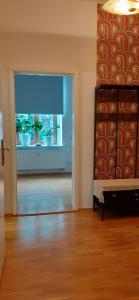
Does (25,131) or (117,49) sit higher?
(117,49)

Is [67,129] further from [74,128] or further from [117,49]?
[117,49]

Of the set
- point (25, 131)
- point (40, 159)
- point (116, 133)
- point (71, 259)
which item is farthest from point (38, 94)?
point (71, 259)

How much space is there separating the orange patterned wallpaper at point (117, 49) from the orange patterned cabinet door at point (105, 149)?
2.06ft

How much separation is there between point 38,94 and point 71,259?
4237mm

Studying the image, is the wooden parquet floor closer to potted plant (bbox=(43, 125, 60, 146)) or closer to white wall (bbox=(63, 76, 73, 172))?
white wall (bbox=(63, 76, 73, 172))

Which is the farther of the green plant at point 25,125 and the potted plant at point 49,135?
the potted plant at point 49,135

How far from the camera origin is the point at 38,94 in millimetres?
5836

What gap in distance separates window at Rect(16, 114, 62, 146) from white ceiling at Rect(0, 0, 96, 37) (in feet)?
9.29

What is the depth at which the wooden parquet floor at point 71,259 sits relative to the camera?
1.91 m

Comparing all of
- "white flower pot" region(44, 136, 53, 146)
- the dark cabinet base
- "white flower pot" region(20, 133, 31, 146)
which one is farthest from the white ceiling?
"white flower pot" region(44, 136, 53, 146)

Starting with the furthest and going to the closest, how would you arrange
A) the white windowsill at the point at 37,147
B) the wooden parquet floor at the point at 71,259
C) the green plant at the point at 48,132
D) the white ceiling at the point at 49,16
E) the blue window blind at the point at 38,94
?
the green plant at the point at 48,132
the white windowsill at the point at 37,147
the blue window blind at the point at 38,94
the white ceiling at the point at 49,16
the wooden parquet floor at the point at 71,259

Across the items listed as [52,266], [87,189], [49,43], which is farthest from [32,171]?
[52,266]

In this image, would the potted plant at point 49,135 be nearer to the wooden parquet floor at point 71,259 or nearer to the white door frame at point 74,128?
the white door frame at point 74,128

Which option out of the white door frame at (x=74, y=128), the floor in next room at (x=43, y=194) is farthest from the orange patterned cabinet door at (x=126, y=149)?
the floor in next room at (x=43, y=194)
